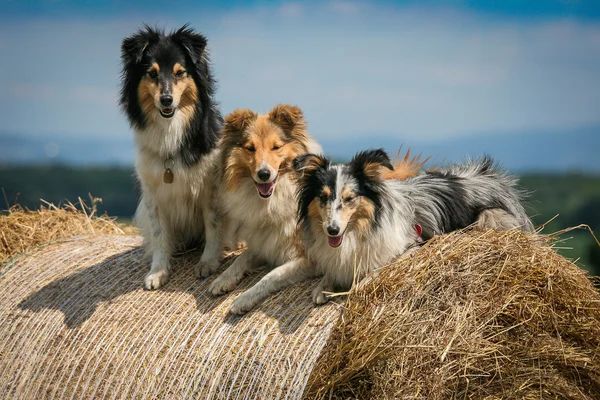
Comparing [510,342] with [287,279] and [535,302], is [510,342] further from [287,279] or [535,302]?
[287,279]

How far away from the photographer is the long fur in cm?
486

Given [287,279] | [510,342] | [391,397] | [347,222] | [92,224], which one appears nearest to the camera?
[391,397]

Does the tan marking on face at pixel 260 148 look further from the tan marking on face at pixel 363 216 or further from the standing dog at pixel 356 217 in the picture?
the tan marking on face at pixel 363 216

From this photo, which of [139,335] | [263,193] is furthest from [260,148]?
[139,335]

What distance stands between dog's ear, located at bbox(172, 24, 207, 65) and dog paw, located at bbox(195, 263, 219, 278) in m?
1.59

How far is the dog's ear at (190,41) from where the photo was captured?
4980 millimetres

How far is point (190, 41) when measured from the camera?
16.4ft

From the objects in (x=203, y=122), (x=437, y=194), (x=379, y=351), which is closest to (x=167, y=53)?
(x=203, y=122)

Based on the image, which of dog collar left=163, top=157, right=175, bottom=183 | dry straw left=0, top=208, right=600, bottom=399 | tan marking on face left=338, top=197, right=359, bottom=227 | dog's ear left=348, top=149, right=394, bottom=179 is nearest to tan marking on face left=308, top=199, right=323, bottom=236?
tan marking on face left=338, top=197, right=359, bottom=227

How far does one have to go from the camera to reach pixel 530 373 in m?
3.89

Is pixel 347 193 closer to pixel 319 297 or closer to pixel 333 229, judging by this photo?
pixel 333 229

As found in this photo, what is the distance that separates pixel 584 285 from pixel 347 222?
5.50 ft

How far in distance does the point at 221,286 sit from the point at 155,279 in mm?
573

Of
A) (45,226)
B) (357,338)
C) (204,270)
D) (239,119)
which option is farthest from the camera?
(45,226)
